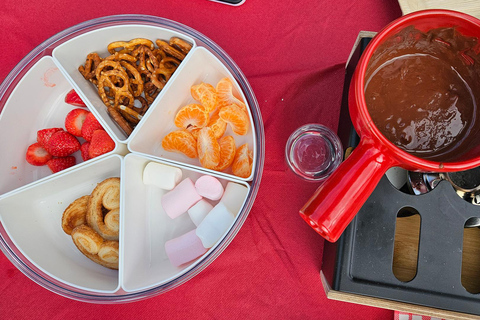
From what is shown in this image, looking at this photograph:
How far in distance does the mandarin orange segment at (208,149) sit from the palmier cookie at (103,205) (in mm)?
246

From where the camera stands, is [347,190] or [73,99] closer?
[347,190]

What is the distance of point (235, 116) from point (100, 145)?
1.15ft

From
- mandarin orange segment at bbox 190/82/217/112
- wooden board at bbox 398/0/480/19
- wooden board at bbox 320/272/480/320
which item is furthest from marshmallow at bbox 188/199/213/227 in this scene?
wooden board at bbox 398/0/480/19

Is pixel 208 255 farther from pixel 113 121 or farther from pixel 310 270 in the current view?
pixel 113 121

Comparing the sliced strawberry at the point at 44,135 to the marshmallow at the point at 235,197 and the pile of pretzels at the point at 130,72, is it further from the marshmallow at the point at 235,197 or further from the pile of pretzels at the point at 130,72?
the marshmallow at the point at 235,197

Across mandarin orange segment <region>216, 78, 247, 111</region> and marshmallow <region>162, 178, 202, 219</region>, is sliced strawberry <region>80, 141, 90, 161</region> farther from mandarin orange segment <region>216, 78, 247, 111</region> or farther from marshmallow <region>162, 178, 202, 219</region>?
mandarin orange segment <region>216, 78, 247, 111</region>

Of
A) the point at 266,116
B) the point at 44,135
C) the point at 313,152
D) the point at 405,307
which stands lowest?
the point at 405,307

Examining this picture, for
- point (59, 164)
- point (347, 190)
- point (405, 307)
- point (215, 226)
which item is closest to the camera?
point (347, 190)

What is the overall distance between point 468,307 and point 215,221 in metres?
0.54

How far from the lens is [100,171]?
91 cm

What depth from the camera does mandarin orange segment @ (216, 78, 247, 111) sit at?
0.84 meters

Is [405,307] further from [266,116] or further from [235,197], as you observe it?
[266,116]

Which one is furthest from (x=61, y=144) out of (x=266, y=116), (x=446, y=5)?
(x=446, y=5)

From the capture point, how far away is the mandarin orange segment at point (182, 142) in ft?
2.84
